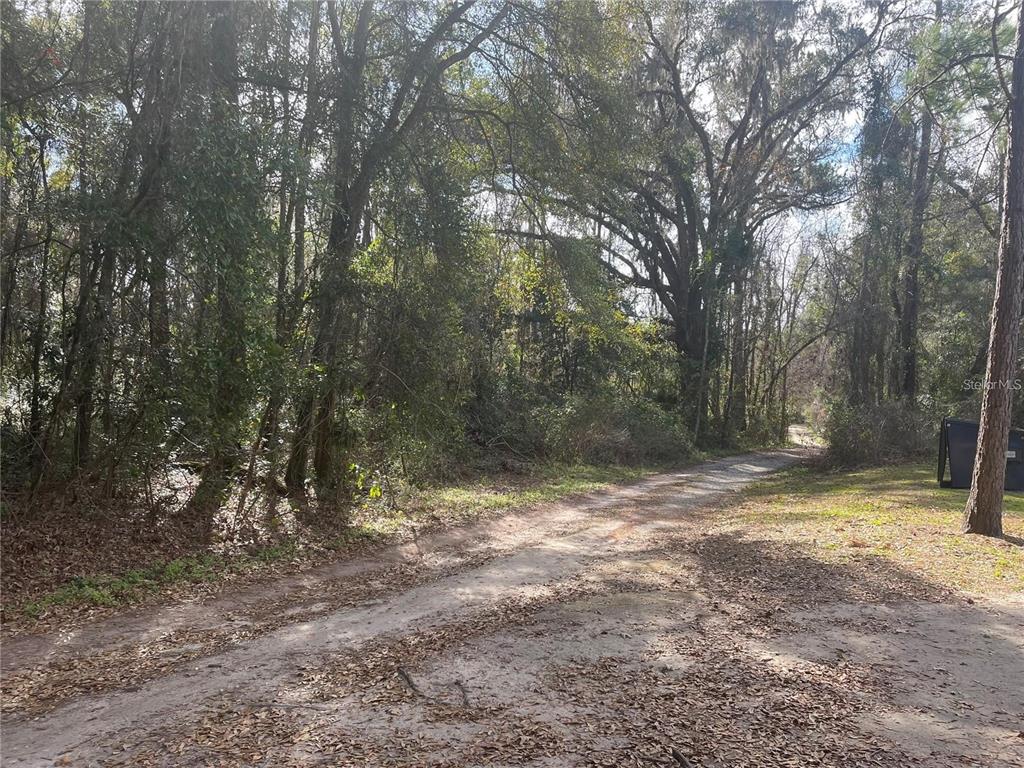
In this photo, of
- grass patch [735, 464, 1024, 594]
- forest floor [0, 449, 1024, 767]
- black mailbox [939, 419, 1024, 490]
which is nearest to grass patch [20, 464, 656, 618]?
forest floor [0, 449, 1024, 767]

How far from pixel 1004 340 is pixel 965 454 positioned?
605 centimetres

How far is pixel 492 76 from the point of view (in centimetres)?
1156

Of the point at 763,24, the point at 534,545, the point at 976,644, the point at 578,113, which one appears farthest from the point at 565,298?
the point at 763,24

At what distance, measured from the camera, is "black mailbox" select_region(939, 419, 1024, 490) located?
13.7 m

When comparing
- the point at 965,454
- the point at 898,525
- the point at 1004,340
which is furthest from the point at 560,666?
the point at 965,454

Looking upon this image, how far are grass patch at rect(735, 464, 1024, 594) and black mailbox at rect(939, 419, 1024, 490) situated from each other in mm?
478

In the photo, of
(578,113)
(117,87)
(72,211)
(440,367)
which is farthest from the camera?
(578,113)

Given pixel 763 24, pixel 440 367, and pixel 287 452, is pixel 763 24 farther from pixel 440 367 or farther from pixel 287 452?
pixel 287 452

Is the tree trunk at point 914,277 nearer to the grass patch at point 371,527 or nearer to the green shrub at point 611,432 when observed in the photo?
the green shrub at point 611,432

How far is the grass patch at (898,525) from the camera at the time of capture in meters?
7.23

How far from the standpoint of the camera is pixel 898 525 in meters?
9.75

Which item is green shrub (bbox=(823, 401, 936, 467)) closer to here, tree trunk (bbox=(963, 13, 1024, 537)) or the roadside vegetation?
tree trunk (bbox=(963, 13, 1024, 537))

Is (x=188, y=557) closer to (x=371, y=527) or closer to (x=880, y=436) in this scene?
(x=371, y=527)

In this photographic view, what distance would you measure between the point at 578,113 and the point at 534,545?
6.95 m
